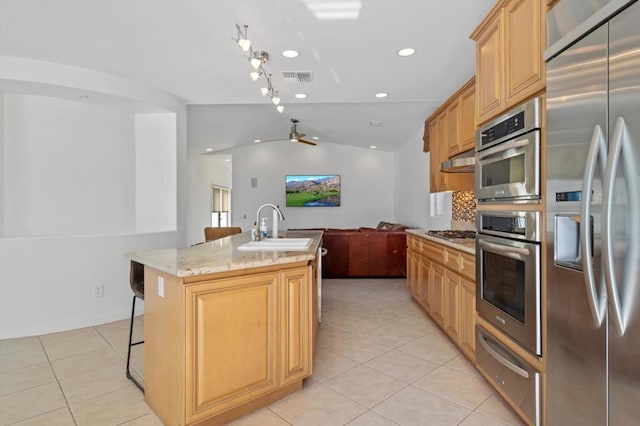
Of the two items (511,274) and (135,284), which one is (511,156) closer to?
(511,274)

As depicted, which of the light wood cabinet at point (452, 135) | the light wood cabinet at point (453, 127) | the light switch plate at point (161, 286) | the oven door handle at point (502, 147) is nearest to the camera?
the oven door handle at point (502, 147)

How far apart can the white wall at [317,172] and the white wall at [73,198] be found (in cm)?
433

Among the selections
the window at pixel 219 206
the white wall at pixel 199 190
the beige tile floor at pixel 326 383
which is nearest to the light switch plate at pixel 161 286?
the beige tile floor at pixel 326 383

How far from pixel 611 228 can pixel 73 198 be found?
4.65 metres

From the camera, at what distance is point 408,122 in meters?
5.71

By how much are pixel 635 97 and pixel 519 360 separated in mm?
1360

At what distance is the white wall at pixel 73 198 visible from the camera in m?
→ 3.34

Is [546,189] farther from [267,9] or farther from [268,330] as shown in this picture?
[267,9]

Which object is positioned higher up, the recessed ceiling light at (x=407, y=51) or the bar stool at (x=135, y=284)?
the recessed ceiling light at (x=407, y=51)

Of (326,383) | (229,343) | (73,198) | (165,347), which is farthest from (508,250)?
(73,198)

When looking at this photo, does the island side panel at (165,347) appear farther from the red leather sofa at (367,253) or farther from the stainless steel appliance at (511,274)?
the red leather sofa at (367,253)

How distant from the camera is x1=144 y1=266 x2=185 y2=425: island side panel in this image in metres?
1.78

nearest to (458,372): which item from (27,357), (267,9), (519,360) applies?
(519,360)

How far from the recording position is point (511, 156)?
1930 mm
